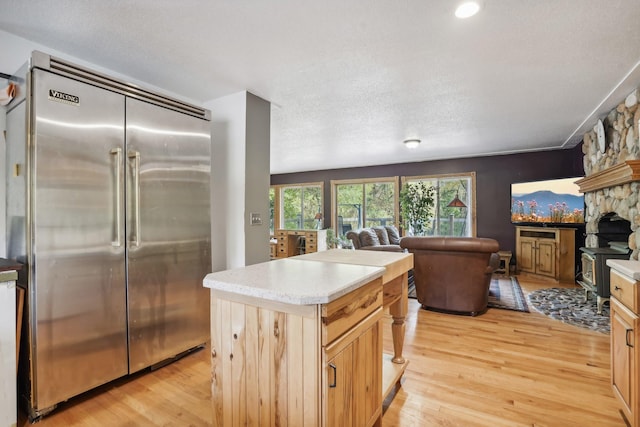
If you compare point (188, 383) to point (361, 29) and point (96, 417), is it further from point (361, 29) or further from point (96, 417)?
point (361, 29)

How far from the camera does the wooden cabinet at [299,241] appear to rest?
754cm

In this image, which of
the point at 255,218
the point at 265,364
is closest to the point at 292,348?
the point at 265,364

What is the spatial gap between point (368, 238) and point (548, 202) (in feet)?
10.4

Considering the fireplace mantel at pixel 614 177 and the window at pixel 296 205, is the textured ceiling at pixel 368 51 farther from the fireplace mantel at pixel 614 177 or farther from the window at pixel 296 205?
the window at pixel 296 205

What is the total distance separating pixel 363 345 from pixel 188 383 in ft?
4.89

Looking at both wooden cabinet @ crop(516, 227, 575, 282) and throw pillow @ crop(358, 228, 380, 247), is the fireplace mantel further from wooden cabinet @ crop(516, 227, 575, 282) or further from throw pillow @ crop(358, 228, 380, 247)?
throw pillow @ crop(358, 228, 380, 247)

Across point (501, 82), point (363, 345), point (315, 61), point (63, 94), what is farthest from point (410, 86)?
point (63, 94)

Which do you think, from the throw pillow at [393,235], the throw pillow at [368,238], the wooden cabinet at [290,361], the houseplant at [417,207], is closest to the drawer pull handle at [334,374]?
the wooden cabinet at [290,361]

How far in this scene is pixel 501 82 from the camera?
2.75 m

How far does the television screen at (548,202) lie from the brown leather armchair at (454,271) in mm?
2387

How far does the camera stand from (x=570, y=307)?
3.79 m

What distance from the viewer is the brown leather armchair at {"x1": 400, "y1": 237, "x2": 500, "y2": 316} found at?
343 centimetres

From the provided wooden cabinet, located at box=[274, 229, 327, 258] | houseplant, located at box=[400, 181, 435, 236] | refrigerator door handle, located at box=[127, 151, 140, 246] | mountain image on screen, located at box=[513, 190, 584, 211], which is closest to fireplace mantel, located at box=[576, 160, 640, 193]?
mountain image on screen, located at box=[513, 190, 584, 211]

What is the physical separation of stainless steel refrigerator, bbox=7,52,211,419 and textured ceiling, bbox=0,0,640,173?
0.35m
